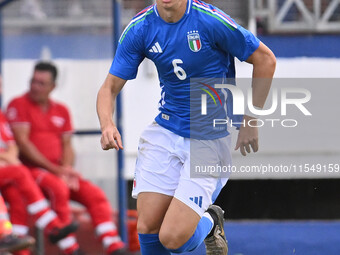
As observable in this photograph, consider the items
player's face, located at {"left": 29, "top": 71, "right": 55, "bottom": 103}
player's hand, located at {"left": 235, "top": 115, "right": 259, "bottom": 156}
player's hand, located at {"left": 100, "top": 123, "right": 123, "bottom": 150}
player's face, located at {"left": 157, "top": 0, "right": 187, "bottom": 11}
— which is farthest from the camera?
player's face, located at {"left": 29, "top": 71, "right": 55, "bottom": 103}

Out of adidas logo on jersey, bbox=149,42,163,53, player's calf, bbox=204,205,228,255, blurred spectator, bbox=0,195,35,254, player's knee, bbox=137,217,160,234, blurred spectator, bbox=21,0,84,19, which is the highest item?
blurred spectator, bbox=21,0,84,19

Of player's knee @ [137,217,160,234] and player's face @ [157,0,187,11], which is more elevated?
player's face @ [157,0,187,11]

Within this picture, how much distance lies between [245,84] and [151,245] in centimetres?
147

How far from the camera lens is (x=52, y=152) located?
668 centimetres

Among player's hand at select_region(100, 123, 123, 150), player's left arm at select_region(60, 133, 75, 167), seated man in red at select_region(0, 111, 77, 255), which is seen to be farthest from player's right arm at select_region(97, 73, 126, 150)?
player's left arm at select_region(60, 133, 75, 167)

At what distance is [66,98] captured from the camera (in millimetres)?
6984

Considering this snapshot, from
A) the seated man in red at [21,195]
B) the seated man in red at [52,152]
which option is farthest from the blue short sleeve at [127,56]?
the seated man in red at [52,152]

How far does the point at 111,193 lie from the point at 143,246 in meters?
2.50

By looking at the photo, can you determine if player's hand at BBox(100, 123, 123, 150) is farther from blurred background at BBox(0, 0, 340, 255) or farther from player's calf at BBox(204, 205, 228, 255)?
blurred background at BBox(0, 0, 340, 255)

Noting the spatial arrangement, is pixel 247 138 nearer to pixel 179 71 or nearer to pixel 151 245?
pixel 179 71

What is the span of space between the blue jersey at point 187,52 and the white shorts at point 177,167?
0.23 ft

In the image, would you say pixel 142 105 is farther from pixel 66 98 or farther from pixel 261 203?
pixel 66 98

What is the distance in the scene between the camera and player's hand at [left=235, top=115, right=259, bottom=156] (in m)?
4.48

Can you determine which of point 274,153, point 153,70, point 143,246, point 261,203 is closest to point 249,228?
point 274,153
